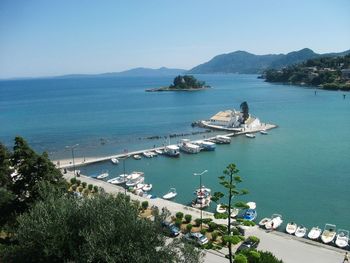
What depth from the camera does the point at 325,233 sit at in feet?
82.2

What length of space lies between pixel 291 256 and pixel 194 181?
65.0 ft

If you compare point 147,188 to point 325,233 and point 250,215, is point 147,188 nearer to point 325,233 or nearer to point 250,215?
point 250,215

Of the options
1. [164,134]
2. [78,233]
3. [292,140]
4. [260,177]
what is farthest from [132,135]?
[78,233]

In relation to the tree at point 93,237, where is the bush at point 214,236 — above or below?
below

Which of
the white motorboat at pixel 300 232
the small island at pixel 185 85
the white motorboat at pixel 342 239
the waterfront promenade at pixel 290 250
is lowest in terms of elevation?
the white motorboat at pixel 300 232

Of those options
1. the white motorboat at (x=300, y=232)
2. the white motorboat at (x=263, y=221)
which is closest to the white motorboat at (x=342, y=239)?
the white motorboat at (x=300, y=232)

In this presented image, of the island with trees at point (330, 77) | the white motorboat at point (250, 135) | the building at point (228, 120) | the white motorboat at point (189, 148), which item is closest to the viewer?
the white motorboat at point (189, 148)

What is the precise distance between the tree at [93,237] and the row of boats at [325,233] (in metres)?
14.5

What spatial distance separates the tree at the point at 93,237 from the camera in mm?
12508

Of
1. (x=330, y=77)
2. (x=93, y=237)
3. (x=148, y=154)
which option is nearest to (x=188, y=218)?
(x=93, y=237)

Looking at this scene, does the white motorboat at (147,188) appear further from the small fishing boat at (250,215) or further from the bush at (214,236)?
the bush at (214,236)

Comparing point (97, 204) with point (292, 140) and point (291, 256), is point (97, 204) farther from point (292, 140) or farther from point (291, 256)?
point (292, 140)

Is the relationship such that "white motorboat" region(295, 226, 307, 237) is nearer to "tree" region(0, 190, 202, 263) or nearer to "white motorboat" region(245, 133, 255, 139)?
"tree" region(0, 190, 202, 263)

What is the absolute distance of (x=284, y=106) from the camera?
108 m
